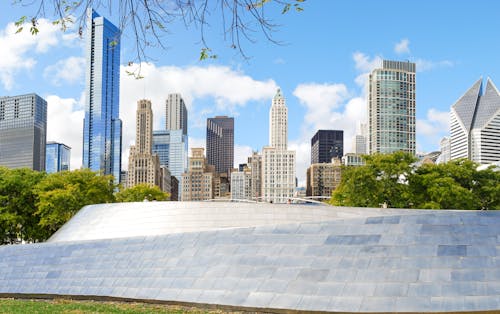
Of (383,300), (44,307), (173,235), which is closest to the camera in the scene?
(383,300)

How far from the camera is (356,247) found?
14195 millimetres

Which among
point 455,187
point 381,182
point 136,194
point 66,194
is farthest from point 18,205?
point 455,187

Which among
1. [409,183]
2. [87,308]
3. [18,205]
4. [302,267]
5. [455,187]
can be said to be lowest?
[87,308]

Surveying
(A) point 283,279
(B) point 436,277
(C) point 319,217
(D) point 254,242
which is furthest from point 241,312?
(C) point 319,217

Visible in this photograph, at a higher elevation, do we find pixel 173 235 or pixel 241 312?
pixel 173 235

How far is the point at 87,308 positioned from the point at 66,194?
31631 millimetres

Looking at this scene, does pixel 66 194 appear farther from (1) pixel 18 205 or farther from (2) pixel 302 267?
(2) pixel 302 267

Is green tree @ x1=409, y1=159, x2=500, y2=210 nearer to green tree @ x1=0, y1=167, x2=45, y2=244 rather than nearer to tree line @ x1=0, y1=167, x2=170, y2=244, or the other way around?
tree line @ x1=0, y1=167, x2=170, y2=244

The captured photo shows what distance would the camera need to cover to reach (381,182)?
47.3 metres

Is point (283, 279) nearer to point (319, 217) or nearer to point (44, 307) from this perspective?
point (44, 307)

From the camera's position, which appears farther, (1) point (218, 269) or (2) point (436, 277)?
(1) point (218, 269)

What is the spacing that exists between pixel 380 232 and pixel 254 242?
3.52 metres

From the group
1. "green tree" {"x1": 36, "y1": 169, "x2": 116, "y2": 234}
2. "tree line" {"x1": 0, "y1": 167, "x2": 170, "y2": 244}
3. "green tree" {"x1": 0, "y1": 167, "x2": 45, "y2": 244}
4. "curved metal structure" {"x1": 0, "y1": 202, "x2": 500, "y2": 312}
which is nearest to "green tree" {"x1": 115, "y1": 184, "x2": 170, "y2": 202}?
"green tree" {"x1": 36, "y1": 169, "x2": 116, "y2": 234}

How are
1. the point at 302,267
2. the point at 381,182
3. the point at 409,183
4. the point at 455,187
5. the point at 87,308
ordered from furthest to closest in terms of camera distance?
the point at 409,183 < the point at 381,182 < the point at 455,187 < the point at 87,308 < the point at 302,267
